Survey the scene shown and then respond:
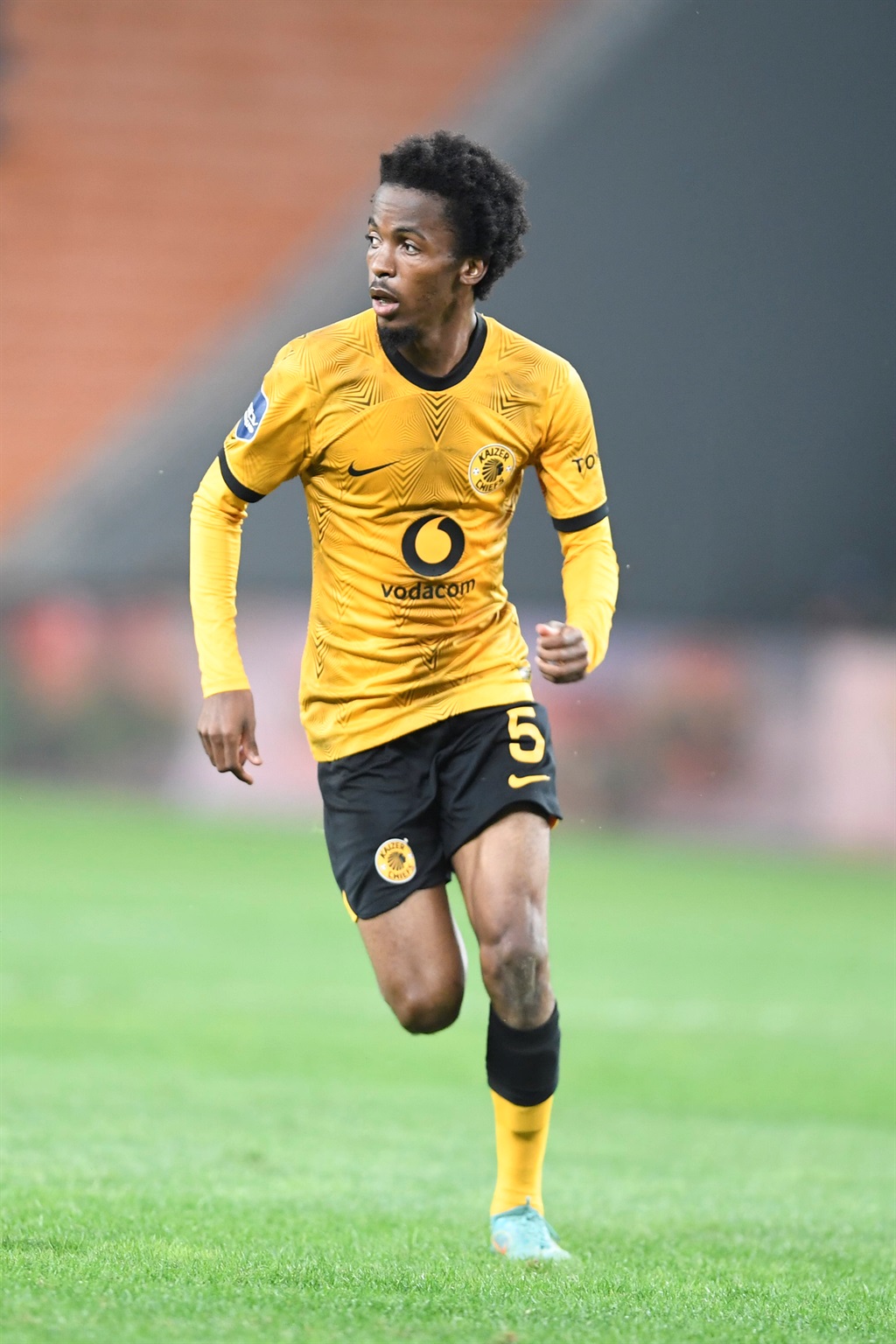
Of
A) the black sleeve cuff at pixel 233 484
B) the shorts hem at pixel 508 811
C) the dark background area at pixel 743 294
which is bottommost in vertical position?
the shorts hem at pixel 508 811

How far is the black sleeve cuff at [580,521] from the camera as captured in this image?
15.6 feet

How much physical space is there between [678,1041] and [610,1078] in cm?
113

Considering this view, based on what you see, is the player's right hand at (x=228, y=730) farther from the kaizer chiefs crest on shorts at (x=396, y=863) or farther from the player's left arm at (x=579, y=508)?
the player's left arm at (x=579, y=508)

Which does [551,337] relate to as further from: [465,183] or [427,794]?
[427,794]

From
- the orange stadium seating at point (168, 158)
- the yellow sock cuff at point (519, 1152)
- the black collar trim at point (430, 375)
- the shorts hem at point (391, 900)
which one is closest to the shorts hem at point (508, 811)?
the shorts hem at point (391, 900)

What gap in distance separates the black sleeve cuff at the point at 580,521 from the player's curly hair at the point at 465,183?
2.07 ft

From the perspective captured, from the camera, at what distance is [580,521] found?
4770 mm

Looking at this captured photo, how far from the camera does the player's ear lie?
453cm

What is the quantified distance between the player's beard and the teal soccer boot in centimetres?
210

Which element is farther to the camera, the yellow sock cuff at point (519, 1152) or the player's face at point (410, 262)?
the yellow sock cuff at point (519, 1152)

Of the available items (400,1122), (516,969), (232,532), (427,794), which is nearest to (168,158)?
(400,1122)

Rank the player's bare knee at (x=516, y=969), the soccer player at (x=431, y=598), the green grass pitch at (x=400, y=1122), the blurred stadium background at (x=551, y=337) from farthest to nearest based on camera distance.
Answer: the blurred stadium background at (x=551, y=337), the soccer player at (x=431, y=598), the player's bare knee at (x=516, y=969), the green grass pitch at (x=400, y=1122)

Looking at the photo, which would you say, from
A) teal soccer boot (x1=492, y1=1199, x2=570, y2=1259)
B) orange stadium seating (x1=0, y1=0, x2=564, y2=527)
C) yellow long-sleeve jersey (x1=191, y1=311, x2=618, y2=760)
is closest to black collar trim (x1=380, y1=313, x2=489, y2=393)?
yellow long-sleeve jersey (x1=191, y1=311, x2=618, y2=760)

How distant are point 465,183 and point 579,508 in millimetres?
852
